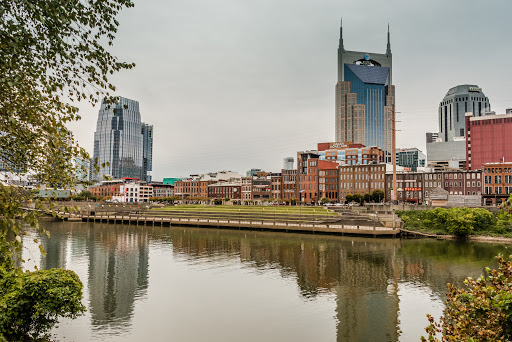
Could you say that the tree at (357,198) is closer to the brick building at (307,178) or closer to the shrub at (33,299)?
the brick building at (307,178)

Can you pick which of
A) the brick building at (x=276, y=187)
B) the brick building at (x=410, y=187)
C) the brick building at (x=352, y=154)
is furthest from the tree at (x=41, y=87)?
the brick building at (x=352, y=154)

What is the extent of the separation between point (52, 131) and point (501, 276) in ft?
42.4

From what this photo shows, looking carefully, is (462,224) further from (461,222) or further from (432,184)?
(432,184)

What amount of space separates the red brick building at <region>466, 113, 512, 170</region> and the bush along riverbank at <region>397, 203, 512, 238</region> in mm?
112734

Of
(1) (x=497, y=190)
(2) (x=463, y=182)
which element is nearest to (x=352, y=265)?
(1) (x=497, y=190)

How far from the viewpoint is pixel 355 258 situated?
48406 mm

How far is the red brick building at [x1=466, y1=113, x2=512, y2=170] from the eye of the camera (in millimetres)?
165500

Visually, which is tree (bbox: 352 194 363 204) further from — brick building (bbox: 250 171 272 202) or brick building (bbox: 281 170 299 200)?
brick building (bbox: 250 171 272 202)

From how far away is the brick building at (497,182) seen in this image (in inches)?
4240

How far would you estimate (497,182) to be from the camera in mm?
108750

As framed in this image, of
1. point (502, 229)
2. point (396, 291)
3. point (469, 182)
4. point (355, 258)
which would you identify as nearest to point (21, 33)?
point (396, 291)

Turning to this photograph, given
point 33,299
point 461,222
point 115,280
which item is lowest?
Result: point 115,280

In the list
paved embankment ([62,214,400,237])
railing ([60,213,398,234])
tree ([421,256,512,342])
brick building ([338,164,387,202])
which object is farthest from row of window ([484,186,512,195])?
tree ([421,256,512,342])

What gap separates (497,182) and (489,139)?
72.3 m
